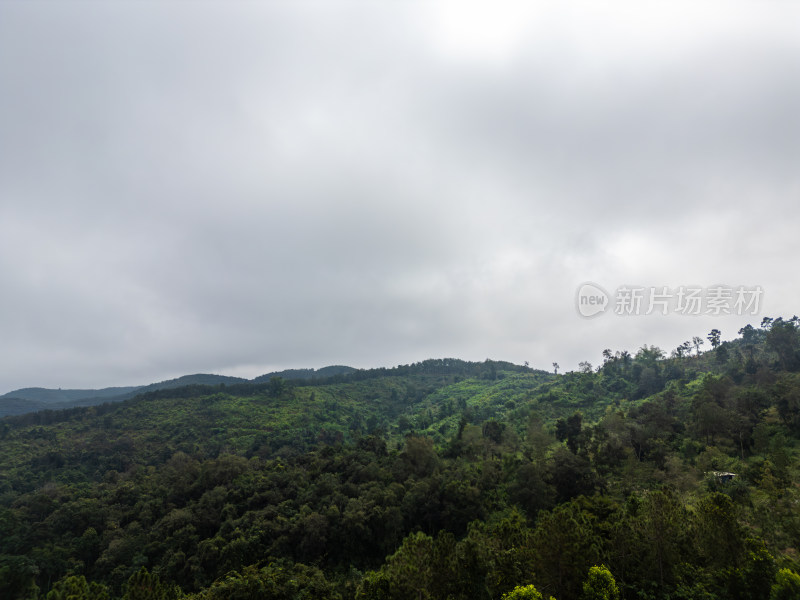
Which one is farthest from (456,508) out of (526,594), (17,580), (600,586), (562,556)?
(17,580)

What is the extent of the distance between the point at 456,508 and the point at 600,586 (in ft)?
96.1

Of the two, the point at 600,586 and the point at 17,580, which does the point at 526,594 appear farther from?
the point at 17,580

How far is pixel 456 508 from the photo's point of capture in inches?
1807

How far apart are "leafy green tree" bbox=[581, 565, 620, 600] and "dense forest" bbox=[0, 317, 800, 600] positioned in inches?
4.4

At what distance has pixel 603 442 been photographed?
2261 inches

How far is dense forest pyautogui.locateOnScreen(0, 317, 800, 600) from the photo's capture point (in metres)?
23.4

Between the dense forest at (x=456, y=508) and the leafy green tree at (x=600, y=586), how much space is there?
0.36ft

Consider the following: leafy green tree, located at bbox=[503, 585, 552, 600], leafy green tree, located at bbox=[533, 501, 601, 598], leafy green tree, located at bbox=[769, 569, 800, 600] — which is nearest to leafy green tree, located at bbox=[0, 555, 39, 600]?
leafy green tree, located at bbox=[503, 585, 552, 600]

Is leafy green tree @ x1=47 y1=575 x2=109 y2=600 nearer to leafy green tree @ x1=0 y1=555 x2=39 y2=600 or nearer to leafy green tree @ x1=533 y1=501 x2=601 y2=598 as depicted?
leafy green tree @ x1=0 y1=555 x2=39 y2=600

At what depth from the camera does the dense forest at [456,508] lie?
76.7 feet

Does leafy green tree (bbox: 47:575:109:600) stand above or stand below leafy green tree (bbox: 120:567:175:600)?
below

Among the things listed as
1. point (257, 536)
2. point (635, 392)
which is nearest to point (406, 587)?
point (257, 536)

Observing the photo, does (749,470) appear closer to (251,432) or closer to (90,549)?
(90,549)

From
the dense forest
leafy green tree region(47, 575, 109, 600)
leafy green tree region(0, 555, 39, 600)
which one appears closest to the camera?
the dense forest
